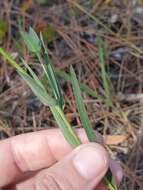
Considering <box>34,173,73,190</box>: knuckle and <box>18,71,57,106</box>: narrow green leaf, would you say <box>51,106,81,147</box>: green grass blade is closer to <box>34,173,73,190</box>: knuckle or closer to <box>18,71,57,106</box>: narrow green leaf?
<box>18,71,57,106</box>: narrow green leaf

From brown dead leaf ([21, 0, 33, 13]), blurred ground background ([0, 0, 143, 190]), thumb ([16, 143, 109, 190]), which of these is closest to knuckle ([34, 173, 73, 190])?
thumb ([16, 143, 109, 190])

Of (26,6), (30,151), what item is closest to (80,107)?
(30,151)

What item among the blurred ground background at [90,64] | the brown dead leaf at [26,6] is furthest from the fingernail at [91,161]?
the brown dead leaf at [26,6]

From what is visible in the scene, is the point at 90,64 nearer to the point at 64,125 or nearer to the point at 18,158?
the point at 18,158

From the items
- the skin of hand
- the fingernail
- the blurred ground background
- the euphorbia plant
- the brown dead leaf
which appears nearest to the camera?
the euphorbia plant

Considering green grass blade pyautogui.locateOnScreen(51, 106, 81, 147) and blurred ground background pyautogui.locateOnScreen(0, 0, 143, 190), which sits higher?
green grass blade pyautogui.locateOnScreen(51, 106, 81, 147)

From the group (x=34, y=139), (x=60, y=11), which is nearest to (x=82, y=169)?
(x=34, y=139)
